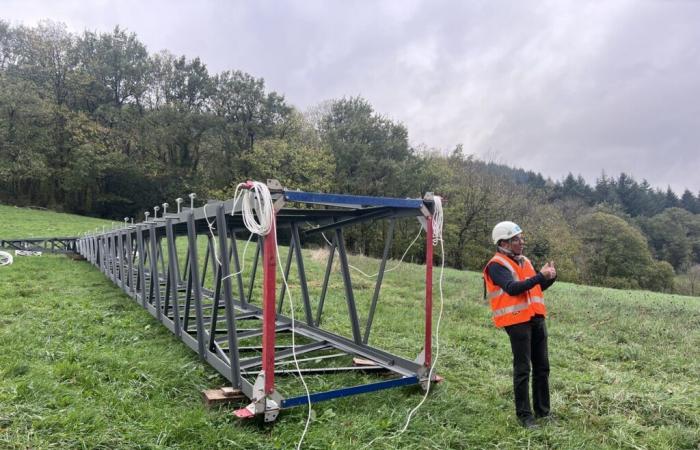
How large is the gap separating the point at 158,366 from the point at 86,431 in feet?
4.97

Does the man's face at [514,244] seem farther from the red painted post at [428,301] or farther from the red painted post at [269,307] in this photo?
the red painted post at [269,307]

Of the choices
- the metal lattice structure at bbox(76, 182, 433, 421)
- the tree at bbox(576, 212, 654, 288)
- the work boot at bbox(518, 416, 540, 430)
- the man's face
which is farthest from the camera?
the tree at bbox(576, 212, 654, 288)

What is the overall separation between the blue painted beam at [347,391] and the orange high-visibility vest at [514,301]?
1.15 m

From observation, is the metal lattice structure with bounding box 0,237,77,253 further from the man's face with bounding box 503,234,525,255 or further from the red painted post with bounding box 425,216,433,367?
the man's face with bounding box 503,234,525,255

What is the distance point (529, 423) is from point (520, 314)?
3.26ft

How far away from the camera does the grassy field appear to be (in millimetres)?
3578

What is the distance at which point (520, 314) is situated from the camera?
398cm

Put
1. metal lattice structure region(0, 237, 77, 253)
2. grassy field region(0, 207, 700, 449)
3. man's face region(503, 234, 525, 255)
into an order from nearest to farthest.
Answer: grassy field region(0, 207, 700, 449) → man's face region(503, 234, 525, 255) → metal lattice structure region(0, 237, 77, 253)

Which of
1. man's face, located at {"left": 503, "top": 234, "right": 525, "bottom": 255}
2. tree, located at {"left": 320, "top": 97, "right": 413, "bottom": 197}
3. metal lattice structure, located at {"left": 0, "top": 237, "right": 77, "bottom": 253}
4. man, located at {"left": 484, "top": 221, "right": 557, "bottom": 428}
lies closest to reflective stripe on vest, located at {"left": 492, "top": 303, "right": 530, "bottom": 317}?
man, located at {"left": 484, "top": 221, "right": 557, "bottom": 428}

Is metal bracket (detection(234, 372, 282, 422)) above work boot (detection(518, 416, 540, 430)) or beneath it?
above

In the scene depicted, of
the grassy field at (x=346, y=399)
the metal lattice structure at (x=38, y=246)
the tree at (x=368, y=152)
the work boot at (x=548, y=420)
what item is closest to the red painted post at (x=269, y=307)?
the grassy field at (x=346, y=399)

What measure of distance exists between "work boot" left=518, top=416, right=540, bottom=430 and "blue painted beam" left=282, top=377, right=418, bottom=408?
1.05m

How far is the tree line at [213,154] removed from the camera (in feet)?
110

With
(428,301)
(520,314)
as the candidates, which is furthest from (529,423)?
(428,301)
